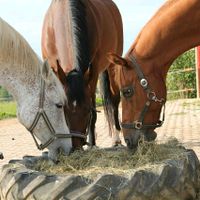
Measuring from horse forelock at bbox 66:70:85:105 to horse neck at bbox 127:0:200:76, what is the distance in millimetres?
586

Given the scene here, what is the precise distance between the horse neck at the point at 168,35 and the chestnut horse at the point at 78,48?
2.21ft

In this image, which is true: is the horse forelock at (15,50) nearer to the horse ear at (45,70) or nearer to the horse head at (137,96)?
the horse ear at (45,70)

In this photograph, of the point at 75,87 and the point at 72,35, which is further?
the point at 72,35

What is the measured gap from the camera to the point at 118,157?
3557mm

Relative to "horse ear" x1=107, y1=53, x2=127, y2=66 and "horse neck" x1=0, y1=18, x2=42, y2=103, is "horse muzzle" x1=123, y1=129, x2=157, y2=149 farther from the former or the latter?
"horse neck" x1=0, y1=18, x2=42, y2=103

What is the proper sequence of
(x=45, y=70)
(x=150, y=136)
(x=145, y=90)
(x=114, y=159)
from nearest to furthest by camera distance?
1. (x=114, y=159)
2. (x=45, y=70)
3. (x=145, y=90)
4. (x=150, y=136)

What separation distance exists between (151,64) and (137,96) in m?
0.33

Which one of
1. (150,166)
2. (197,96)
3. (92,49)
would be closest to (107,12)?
(92,49)

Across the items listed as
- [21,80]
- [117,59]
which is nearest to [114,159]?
[117,59]

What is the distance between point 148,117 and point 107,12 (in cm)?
317

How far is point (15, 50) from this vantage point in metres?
3.58

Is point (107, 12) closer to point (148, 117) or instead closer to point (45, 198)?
point (148, 117)

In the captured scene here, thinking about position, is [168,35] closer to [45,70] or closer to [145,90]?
[145,90]

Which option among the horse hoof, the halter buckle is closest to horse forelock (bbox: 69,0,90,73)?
the halter buckle
